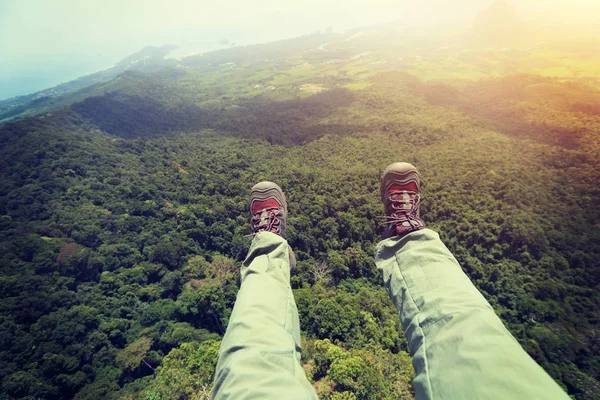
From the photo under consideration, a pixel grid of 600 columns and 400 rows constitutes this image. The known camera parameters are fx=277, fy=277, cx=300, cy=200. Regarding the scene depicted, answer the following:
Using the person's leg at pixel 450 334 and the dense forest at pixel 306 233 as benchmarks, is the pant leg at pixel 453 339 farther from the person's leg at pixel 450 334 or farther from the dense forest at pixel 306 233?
the dense forest at pixel 306 233

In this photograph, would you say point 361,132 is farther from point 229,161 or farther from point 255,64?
point 255,64

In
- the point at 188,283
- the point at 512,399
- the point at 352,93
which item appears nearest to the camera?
the point at 512,399

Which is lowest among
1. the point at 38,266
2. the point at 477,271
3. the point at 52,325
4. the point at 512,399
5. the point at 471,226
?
the point at 477,271

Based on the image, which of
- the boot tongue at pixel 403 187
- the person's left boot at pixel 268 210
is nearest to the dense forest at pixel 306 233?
the boot tongue at pixel 403 187

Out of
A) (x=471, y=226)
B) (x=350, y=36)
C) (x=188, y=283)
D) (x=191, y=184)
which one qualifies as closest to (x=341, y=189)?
(x=471, y=226)

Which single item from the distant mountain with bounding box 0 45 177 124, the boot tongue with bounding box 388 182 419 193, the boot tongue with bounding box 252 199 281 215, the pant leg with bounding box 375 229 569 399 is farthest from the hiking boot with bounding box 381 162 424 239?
the distant mountain with bounding box 0 45 177 124

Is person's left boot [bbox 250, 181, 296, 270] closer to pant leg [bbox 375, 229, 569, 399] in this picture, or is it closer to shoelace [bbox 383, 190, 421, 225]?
shoelace [bbox 383, 190, 421, 225]

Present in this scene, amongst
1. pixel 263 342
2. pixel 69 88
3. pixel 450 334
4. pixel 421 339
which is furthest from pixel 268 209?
pixel 69 88
